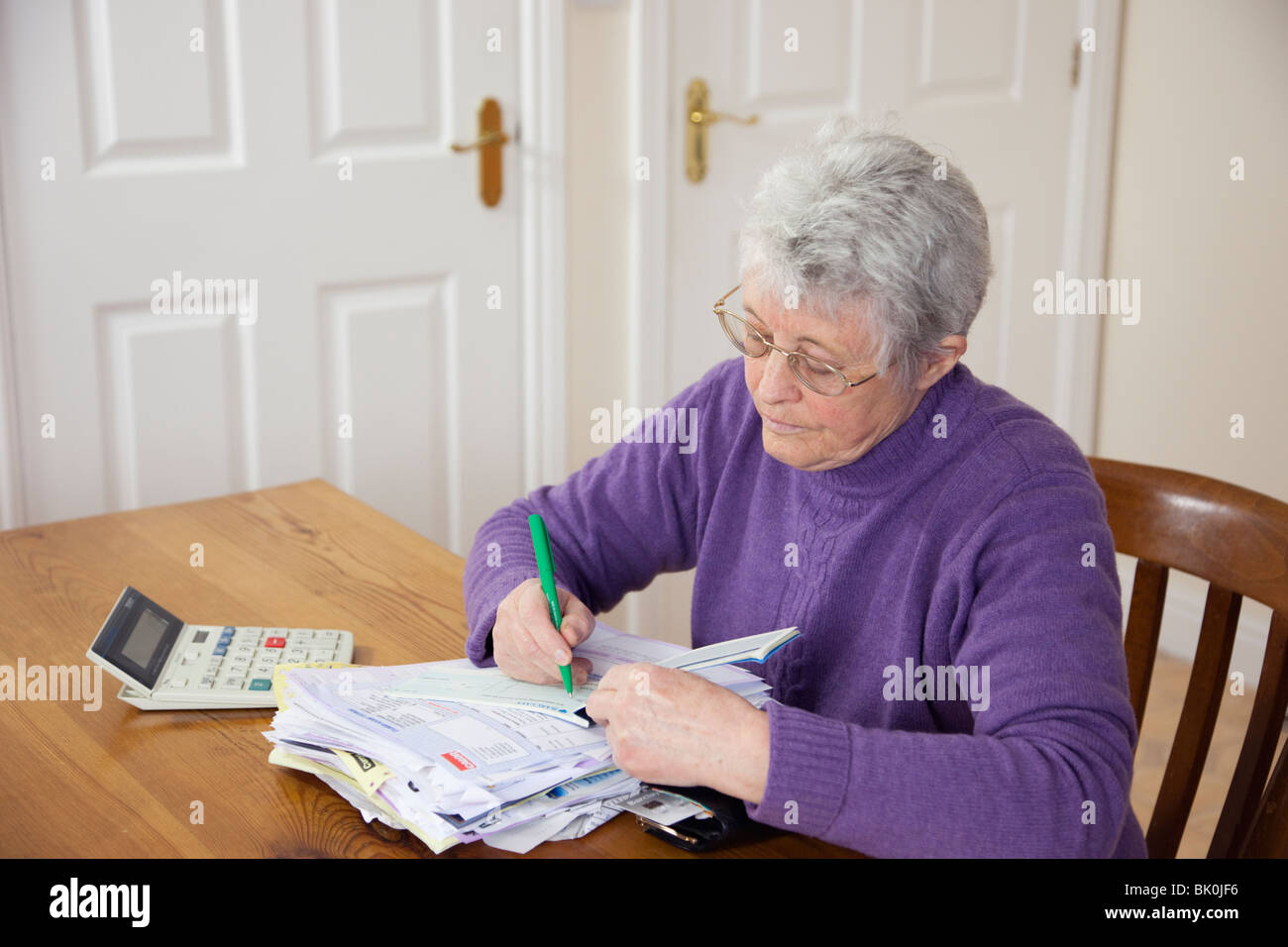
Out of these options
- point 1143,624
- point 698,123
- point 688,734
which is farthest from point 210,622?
point 698,123

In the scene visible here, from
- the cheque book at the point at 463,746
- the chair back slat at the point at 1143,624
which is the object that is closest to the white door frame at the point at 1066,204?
the chair back slat at the point at 1143,624

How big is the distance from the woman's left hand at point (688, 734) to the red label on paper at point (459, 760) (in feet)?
0.39

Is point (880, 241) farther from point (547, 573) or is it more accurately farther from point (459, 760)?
point (459, 760)

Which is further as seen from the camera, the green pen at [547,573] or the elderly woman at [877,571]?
the green pen at [547,573]

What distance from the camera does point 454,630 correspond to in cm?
145

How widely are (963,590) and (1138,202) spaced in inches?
91.6

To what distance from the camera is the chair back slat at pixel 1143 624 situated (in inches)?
56.3

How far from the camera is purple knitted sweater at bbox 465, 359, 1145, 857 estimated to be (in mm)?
1032

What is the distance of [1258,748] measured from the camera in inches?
48.8

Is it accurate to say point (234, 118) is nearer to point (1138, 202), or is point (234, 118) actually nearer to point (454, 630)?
point (454, 630)

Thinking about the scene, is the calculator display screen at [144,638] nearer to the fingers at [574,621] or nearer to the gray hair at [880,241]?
the fingers at [574,621]

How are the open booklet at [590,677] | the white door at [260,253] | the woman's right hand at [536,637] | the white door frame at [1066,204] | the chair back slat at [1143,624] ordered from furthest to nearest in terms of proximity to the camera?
the white door frame at [1066,204], the white door at [260,253], the chair back slat at [1143,624], the woman's right hand at [536,637], the open booklet at [590,677]

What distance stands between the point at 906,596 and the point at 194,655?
2.31 ft
